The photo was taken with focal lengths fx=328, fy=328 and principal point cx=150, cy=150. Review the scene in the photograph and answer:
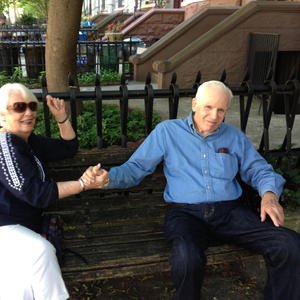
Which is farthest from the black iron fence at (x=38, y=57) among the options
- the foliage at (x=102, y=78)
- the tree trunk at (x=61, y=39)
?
the tree trunk at (x=61, y=39)

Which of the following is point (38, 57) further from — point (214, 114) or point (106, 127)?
point (214, 114)

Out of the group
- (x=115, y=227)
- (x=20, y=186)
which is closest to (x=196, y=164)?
(x=115, y=227)

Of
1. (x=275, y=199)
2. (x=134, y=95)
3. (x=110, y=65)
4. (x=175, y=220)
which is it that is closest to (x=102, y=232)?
(x=175, y=220)

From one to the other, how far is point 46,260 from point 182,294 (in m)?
0.91

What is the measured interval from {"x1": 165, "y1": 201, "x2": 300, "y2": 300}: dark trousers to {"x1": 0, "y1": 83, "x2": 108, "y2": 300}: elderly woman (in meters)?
0.70

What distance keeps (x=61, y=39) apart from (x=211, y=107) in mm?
3236

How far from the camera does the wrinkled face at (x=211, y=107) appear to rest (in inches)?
97.8

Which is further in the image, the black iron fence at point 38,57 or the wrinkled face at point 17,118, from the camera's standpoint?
the black iron fence at point 38,57

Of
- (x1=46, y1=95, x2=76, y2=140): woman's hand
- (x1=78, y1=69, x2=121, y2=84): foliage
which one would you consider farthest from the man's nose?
(x1=78, y1=69, x2=121, y2=84): foliage

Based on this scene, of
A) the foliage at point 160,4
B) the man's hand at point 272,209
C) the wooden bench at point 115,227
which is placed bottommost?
the wooden bench at point 115,227

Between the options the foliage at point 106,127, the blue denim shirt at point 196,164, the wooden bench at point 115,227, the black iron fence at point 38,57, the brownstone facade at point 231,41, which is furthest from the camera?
the black iron fence at point 38,57

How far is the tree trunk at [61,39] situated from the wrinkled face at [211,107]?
3.06 metres

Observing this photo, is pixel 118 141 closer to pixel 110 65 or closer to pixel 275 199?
pixel 275 199

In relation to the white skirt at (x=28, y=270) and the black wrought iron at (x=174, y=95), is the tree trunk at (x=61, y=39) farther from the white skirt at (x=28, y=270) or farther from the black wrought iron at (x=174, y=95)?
the white skirt at (x=28, y=270)
